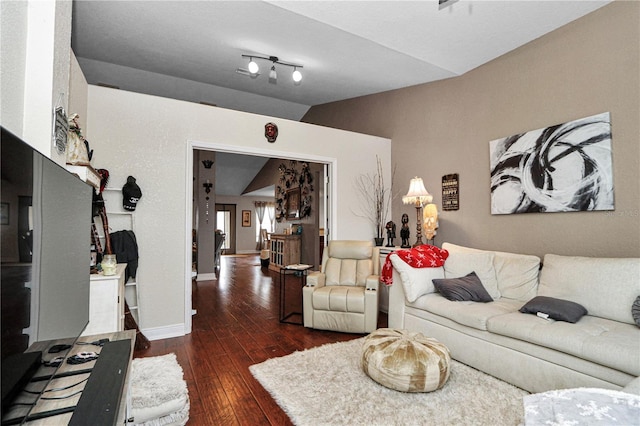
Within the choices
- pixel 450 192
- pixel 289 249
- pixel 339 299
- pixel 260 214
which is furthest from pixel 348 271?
pixel 260 214

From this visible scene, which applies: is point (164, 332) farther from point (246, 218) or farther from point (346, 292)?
point (246, 218)

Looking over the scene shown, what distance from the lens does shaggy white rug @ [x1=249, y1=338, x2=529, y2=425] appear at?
183cm

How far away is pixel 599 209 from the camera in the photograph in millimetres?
2619

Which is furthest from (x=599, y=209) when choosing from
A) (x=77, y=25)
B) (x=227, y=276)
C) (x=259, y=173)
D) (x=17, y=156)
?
(x=259, y=173)

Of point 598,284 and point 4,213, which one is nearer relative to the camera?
point 4,213

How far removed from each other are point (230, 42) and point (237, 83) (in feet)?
4.41

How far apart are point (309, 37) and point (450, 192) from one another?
2.47 metres

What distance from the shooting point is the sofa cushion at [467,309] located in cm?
244

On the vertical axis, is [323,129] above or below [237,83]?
below

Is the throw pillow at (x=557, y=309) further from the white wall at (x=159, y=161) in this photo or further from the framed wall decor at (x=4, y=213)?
the white wall at (x=159, y=161)

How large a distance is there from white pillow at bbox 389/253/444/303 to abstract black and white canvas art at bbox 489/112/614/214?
1.15 m

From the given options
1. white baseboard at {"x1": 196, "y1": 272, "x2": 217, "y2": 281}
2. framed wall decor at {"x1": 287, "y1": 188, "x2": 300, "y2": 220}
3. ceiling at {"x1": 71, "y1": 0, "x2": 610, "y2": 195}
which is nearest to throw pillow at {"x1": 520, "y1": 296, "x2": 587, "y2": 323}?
ceiling at {"x1": 71, "y1": 0, "x2": 610, "y2": 195}

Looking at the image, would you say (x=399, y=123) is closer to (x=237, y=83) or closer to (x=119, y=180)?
(x=237, y=83)

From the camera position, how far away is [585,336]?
192 cm
